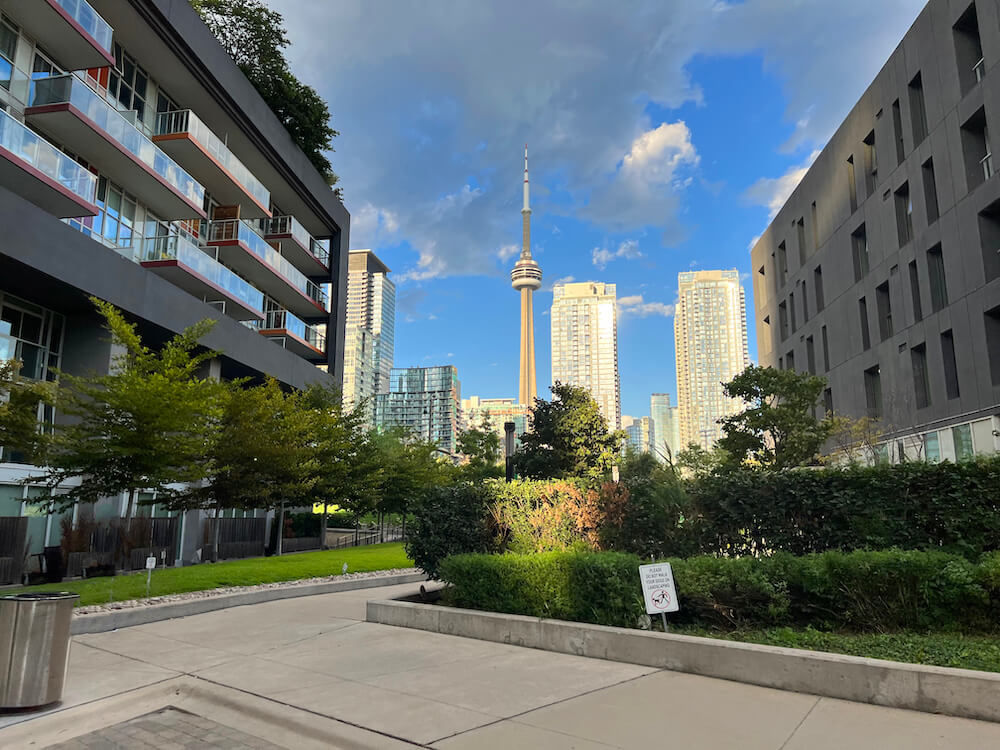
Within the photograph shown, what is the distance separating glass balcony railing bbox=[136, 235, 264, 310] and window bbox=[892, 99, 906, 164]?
95.6ft

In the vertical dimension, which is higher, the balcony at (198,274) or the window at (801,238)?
the window at (801,238)

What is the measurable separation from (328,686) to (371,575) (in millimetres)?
11744

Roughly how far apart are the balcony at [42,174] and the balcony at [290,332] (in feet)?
46.3

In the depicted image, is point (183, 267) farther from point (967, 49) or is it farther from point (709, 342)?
point (709, 342)

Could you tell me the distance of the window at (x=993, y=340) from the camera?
2197cm

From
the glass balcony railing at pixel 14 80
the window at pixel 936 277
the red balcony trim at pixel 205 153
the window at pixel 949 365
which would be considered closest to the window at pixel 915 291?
the window at pixel 936 277

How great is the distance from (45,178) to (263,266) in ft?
47.5

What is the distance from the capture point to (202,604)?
41.3 ft

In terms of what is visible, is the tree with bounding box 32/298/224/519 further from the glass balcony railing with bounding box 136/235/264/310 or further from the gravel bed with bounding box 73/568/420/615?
the glass balcony railing with bounding box 136/235/264/310

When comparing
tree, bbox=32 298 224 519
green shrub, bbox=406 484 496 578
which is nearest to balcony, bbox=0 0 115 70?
tree, bbox=32 298 224 519

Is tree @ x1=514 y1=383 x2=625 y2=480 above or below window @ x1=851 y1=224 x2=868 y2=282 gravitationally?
below

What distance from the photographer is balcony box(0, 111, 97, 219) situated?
17.9 m

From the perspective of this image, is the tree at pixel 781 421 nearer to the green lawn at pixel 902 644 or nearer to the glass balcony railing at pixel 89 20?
the green lawn at pixel 902 644

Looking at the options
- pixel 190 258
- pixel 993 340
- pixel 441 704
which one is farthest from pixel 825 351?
pixel 441 704
